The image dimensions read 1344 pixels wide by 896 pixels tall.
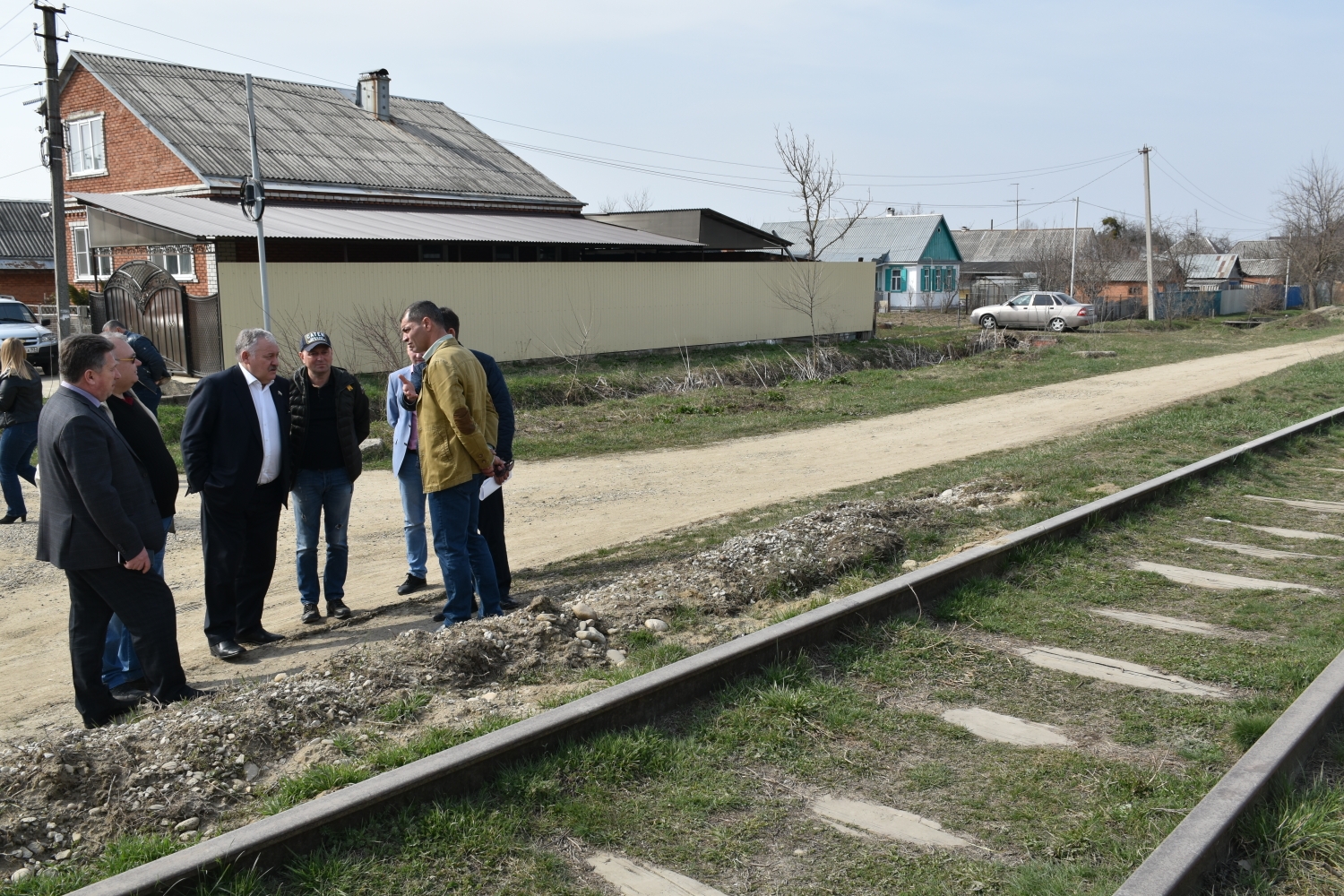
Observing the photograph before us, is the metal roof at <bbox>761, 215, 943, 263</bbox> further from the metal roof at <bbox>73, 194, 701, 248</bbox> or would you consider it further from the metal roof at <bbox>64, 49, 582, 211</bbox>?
the metal roof at <bbox>73, 194, 701, 248</bbox>

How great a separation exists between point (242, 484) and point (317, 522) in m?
0.77

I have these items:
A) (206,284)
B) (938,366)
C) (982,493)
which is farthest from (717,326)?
(982,493)

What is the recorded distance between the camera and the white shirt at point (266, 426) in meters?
6.45

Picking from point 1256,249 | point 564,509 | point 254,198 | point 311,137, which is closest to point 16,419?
point 564,509

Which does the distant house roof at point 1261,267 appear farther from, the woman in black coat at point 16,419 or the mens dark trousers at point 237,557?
the mens dark trousers at point 237,557

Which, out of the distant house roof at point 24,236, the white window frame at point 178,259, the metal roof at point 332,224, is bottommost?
the white window frame at point 178,259

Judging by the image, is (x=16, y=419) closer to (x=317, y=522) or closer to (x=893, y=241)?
(x=317, y=522)

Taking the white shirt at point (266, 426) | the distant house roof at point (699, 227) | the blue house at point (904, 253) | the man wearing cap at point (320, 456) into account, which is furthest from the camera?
the blue house at point (904, 253)

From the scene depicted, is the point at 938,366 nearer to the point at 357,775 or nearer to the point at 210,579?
the point at 210,579

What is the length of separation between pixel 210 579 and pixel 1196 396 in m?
17.0

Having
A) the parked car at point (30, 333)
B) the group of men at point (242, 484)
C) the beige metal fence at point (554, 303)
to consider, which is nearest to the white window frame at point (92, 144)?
the parked car at point (30, 333)

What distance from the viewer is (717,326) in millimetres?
28656

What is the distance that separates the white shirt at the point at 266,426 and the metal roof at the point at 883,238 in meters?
61.4

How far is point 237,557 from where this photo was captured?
6.42 m
